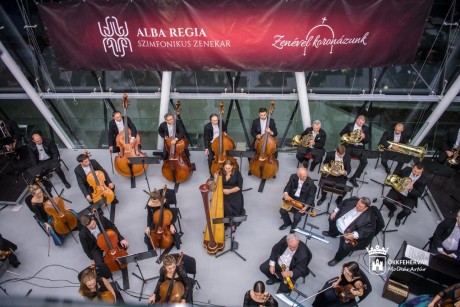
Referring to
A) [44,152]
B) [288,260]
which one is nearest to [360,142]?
[288,260]

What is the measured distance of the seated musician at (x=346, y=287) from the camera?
461 centimetres

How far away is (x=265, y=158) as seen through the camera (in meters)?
6.84

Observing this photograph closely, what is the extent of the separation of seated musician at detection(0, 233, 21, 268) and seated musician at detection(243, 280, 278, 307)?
369 centimetres

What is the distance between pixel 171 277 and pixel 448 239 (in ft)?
13.6

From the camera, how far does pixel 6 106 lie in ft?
28.7

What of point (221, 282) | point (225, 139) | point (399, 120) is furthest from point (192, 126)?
point (399, 120)

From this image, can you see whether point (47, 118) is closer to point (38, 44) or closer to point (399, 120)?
point (38, 44)

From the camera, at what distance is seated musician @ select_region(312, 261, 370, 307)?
15.1 feet

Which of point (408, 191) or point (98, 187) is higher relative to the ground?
point (408, 191)

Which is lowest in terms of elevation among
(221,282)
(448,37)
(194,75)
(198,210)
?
(221,282)

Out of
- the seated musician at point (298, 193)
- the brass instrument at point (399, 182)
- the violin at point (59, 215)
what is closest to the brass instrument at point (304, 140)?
the seated musician at point (298, 193)

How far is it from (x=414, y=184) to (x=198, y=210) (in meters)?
3.77

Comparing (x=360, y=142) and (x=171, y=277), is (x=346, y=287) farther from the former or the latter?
(x=360, y=142)

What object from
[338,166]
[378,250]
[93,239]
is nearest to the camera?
[93,239]
